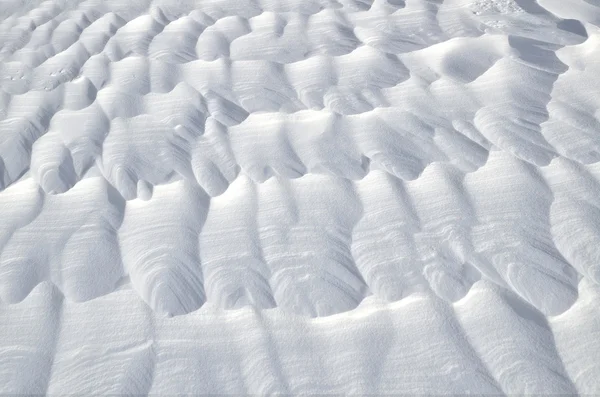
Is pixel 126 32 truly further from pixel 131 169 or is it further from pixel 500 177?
pixel 500 177

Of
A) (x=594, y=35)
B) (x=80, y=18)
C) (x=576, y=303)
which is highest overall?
(x=576, y=303)

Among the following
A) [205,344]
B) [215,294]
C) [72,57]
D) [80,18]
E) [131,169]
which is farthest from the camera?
[80,18]

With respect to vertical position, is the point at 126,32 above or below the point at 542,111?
below

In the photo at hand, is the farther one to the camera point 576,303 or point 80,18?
point 80,18

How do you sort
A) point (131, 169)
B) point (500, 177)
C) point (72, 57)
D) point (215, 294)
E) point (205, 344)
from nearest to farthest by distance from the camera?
point (205, 344), point (215, 294), point (500, 177), point (131, 169), point (72, 57)

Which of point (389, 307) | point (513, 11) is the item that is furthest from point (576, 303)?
point (513, 11)

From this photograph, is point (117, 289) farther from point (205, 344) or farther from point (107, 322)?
point (205, 344)
